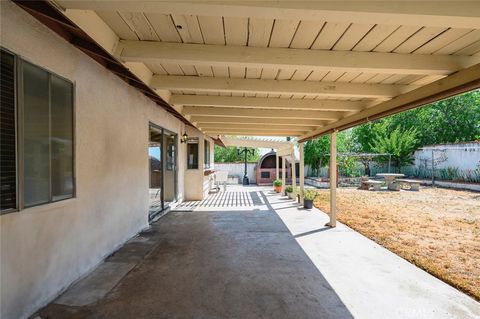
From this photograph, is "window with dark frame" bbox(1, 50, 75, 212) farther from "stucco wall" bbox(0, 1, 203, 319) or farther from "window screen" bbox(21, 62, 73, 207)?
"stucco wall" bbox(0, 1, 203, 319)

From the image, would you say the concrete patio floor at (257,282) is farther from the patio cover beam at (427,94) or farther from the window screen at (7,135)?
the patio cover beam at (427,94)

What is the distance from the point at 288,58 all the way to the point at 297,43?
0.55ft

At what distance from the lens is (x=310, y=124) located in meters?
6.96

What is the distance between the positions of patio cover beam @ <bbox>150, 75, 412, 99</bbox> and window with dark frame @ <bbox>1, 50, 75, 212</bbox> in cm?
134

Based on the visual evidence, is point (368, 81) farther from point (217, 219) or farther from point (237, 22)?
point (217, 219)

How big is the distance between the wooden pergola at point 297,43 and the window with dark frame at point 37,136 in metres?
0.58

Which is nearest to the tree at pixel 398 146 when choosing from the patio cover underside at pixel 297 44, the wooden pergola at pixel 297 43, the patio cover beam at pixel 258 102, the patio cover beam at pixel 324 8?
the patio cover beam at pixel 258 102

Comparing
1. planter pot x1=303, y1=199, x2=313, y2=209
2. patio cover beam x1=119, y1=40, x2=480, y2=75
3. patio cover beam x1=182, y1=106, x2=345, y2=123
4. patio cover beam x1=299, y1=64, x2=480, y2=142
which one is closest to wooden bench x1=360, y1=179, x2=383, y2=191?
planter pot x1=303, y1=199, x2=313, y2=209

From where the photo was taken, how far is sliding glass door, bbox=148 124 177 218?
6.18m

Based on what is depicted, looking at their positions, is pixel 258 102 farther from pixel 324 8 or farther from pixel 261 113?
pixel 324 8

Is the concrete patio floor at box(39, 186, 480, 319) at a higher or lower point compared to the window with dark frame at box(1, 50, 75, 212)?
lower

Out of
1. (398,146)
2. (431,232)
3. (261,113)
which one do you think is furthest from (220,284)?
(398,146)

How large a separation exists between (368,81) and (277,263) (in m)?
2.85

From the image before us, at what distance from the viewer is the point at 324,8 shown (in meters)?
1.82
